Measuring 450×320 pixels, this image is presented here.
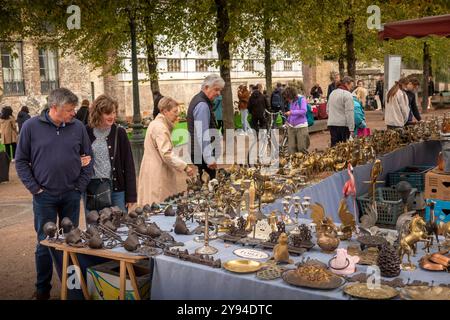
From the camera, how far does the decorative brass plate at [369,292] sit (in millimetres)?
3080

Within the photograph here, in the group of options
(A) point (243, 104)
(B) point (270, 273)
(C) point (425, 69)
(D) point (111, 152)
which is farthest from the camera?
(C) point (425, 69)

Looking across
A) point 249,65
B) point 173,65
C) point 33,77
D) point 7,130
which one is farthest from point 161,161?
point 249,65

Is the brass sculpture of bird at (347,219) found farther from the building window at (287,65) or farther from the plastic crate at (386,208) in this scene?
the building window at (287,65)

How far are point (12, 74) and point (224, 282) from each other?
20.5m

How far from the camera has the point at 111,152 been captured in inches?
217

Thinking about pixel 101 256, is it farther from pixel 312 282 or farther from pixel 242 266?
pixel 312 282

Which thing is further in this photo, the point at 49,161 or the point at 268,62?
the point at 268,62

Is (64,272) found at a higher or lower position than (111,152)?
lower

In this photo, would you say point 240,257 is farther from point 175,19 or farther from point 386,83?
point 386,83

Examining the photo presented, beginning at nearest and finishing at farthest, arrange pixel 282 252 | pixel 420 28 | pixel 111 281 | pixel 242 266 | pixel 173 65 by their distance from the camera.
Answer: pixel 242 266 → pixel 282 252 → pixel 111 281 → pixel 420 28 → pixel 173 65

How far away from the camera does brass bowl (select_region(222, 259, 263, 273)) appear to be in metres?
3.51

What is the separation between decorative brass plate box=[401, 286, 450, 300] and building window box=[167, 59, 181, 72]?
950 inches

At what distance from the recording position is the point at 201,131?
21.9 ft

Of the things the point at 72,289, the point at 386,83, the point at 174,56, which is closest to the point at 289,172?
the point at 72,289
